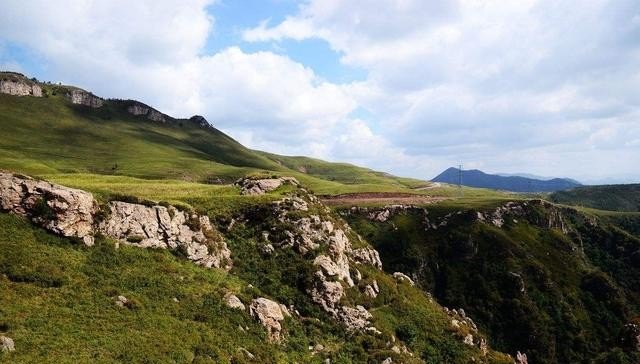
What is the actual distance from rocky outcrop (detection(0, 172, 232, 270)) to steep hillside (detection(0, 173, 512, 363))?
0.13m

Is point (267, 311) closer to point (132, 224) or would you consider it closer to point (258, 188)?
point (132, 224)

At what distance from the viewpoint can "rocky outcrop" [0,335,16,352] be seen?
3119cm

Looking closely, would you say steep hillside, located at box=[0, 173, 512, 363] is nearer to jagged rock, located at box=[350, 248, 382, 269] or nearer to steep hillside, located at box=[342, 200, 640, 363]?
jagged rock, located at box=[350, 248, 382, 269]

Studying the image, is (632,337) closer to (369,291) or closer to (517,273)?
(517,273)

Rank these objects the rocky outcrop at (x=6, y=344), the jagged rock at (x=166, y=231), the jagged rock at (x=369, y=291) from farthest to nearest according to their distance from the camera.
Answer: the jagged rock at (x=369, y=291), the jagged rock at (x=166, y=231), the rocky outcrop at (x=6, y=344)

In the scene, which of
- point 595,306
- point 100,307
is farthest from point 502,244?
point 100,307

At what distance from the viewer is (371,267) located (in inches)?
3036

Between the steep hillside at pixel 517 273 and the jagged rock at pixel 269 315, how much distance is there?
87165 millimetres

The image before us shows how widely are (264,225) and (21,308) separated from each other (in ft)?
116

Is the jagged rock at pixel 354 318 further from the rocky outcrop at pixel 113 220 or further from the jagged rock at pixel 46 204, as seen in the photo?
the jagged rock at pixel 46 204

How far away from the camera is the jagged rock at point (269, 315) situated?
49.5m

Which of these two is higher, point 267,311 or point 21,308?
point 21,308

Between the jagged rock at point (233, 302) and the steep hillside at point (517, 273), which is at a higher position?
the jagged rock at point (233, 302)

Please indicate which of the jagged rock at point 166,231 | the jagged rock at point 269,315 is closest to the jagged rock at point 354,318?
the jagged rock at point 269,315
